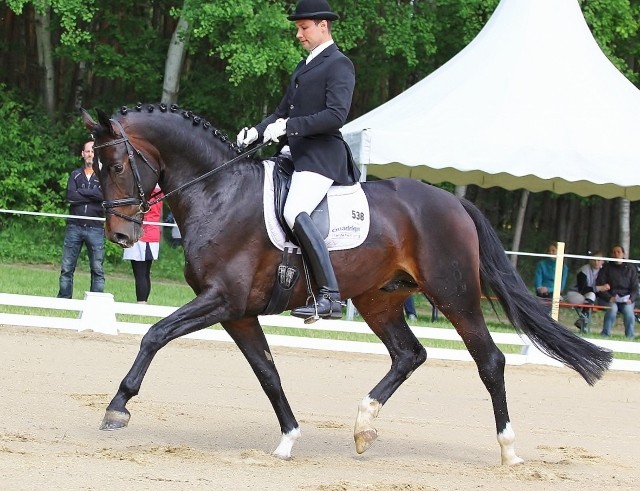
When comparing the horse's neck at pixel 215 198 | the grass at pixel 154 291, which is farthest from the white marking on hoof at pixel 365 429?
the grass at pixel 154 291

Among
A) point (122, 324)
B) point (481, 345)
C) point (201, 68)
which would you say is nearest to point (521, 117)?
point (122, 324)

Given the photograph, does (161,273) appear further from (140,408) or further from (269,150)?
(140,408)

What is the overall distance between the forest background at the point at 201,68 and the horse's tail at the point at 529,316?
39.9ft

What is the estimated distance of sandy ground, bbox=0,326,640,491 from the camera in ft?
19.4

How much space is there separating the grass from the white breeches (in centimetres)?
488

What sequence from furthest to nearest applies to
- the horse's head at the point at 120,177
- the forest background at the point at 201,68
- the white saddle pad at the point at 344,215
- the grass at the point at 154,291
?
the forest background at the point at 201,68 < the grass at the point at 154,291 < the white saddle pad at the point at 344,215 < the horse's head at the point at 120,177

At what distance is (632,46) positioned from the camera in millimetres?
23312

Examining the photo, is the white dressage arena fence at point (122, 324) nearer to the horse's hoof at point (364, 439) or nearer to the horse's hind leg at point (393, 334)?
the horse's hind leg at point (393, 334)

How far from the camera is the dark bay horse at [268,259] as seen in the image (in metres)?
6.38

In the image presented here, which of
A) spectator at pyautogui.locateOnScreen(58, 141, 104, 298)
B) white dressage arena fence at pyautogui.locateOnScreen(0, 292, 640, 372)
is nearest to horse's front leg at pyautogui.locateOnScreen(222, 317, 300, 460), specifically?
white dressage arena fence at pyautogui.locateOnScreen(0, 292, 640, 372)

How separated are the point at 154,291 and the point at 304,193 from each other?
1060 cm

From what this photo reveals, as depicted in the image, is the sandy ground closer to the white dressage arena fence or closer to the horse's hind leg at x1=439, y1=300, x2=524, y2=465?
the white dressage arena fence

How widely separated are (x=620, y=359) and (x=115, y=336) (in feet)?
18.5

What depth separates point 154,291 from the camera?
55.6ft
